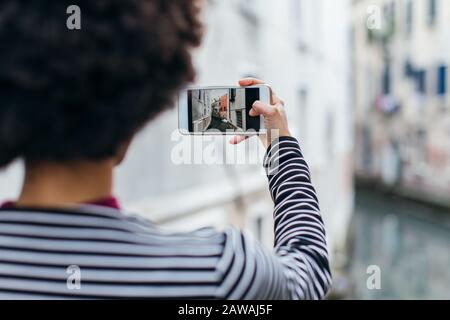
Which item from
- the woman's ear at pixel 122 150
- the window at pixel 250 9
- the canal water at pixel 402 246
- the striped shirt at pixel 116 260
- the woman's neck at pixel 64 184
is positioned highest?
the window at pixel 250 9

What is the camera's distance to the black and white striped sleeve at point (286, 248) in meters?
0.38

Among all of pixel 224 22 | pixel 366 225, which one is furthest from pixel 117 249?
pixel 366 225

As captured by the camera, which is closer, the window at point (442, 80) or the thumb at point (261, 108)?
the thumb at point (261, 108)

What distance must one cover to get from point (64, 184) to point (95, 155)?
28 mm

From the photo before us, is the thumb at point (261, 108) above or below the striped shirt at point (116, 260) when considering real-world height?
above

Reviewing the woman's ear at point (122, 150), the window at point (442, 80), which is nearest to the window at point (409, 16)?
the window at point (442, 80)

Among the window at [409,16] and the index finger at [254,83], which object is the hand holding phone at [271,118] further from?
the window at [409,16]

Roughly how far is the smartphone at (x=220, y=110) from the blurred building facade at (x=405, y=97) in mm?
6041

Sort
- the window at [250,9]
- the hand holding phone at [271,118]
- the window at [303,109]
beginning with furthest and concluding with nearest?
1. the window at [303,109]
2. the window at [250,9]
3. the hand holding phone at [271,118]

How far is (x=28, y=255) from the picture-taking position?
0.38 metres

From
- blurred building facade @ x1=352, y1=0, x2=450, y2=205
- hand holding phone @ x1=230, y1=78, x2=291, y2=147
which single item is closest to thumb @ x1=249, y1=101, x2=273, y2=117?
hand holding phone @ x1=230, y1=78, x2=291, y2=147

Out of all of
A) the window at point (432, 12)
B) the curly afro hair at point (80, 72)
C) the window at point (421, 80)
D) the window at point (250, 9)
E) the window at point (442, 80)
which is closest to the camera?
the curly afro hair at point (80, 72)
